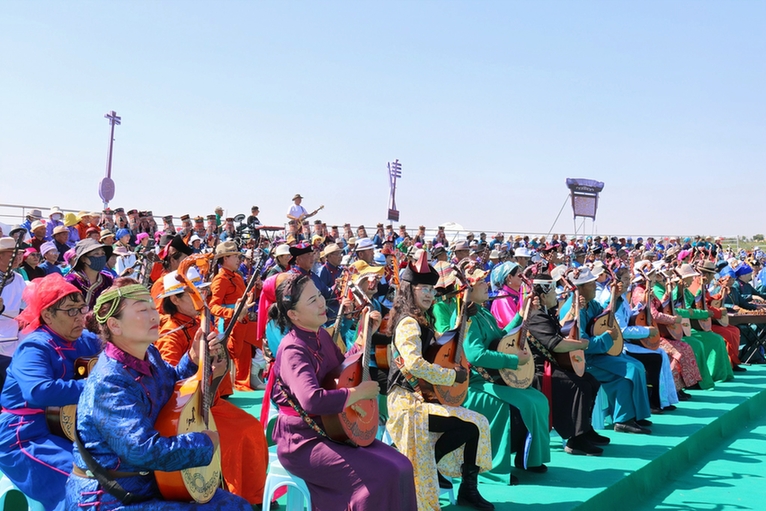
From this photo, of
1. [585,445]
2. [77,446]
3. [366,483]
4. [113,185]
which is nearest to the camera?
[77,446]

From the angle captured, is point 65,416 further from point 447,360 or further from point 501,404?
point 501,404

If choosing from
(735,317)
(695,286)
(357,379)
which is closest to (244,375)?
(357,379)

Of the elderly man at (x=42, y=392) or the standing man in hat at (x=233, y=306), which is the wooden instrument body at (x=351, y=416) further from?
the standing man in hat at (x=233, y=306)

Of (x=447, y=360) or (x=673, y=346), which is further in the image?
(x=673, y=346)

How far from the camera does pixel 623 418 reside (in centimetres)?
651

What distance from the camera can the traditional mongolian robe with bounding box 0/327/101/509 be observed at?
3279 mm

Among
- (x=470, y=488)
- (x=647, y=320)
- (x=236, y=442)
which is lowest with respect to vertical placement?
(x=470, y=488)

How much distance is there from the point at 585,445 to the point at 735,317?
600cm

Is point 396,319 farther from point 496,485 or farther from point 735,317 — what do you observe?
point 735,317

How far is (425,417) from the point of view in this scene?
432 centimetres

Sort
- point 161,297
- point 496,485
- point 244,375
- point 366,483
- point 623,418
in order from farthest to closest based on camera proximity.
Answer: point 244,375 < point 623,418 < point 496,485 < point 161,297 < point 366,483

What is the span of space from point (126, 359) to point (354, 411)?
1.27 m

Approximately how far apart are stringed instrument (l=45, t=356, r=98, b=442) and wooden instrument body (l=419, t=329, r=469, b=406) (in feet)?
6.64

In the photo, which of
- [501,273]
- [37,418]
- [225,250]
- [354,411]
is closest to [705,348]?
[501,273]
